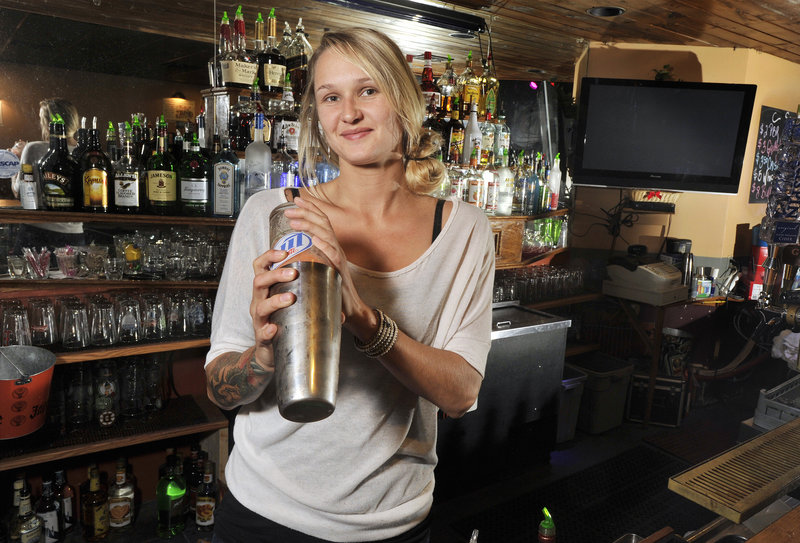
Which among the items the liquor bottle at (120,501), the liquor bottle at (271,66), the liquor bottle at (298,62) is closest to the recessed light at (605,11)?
the liquor bottle at (298,62)

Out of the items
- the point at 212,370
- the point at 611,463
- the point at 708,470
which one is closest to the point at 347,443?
the point at 212,370

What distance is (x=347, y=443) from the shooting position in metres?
0.97

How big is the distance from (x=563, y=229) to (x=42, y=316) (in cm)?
358

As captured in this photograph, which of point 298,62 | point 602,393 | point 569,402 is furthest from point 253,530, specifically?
point 602,393

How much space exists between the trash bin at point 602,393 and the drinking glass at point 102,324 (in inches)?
122

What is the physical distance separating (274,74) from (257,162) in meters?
0.40

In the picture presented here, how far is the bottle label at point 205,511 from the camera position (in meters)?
2.72

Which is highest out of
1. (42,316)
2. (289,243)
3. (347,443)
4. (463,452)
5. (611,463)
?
(289,243)

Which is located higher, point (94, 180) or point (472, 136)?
point (472, 136)

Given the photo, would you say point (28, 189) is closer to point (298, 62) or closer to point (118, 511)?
point (298, 62)

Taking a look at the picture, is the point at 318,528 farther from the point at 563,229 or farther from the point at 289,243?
the point at 563,229

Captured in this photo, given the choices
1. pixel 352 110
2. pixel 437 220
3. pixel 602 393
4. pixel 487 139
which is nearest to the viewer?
pixel 352 110

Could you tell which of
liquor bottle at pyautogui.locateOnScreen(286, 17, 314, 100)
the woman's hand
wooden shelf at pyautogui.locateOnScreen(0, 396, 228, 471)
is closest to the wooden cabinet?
wooden shelf at pyautogui.locateOnScreen(0, 396, 228, 471)

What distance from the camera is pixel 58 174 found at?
7.43 ft
